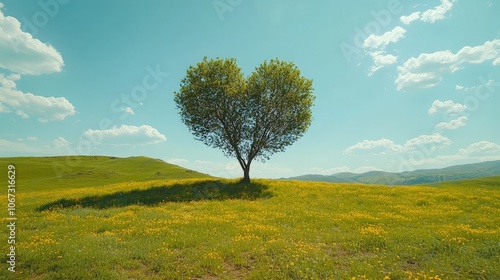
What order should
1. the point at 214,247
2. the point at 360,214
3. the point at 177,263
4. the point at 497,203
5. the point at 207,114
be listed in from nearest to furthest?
the point at 177,263 < the point at 214,247 < the point at 360,214 < the point at 497,203 < the point at 207,114

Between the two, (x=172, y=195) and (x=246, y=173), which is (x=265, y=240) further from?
(x=246, y=173)

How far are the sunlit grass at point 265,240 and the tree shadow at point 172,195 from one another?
0.70m

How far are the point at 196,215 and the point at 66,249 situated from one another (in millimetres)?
9841

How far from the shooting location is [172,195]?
3036 centimetres

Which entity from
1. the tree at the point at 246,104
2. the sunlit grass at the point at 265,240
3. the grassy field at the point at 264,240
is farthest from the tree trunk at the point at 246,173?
the sunlit grass at the point at 265,240

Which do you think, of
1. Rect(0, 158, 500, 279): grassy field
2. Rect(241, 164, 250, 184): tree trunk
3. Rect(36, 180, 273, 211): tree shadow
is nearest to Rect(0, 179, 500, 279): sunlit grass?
Rect(0, 158, 500, 279): grassy field

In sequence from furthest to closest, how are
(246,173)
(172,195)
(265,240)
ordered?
(246,173) < (172,195) < (265,240)

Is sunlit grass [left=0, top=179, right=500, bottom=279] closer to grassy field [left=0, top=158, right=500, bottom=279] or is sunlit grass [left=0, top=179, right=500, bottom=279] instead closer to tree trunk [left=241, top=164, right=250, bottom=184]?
grassy field [left=0, top=158, right=500, bottom=279]

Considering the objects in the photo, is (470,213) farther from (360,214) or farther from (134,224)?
(134,224)

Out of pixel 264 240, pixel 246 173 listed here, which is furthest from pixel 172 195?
pixel 264 240

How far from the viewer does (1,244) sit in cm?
1345

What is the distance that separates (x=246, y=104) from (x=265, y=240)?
86.4 feet

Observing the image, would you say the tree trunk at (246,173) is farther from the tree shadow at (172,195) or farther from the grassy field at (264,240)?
the grassy field at (264,240)

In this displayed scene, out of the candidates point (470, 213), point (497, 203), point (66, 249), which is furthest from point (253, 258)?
point (497, 203)
